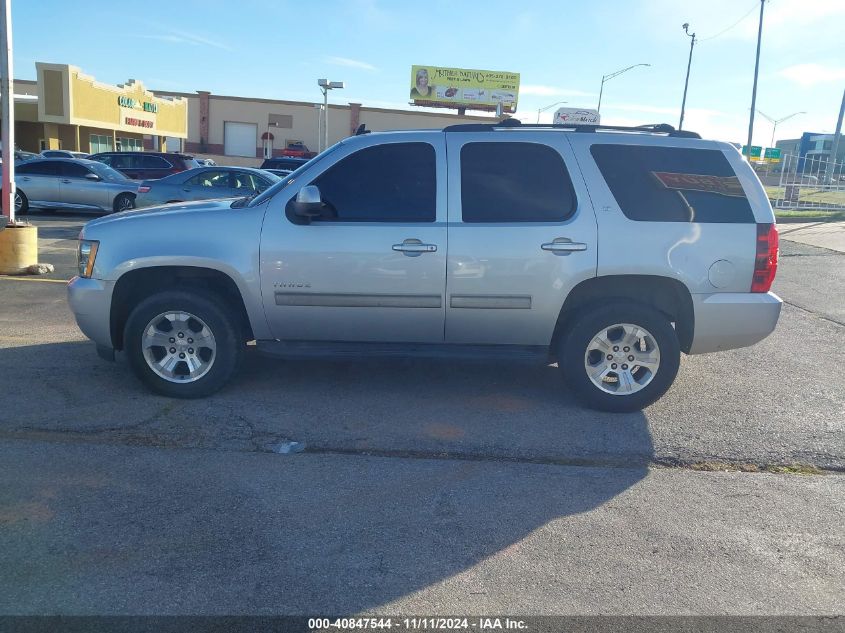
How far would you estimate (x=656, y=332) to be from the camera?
5.65m

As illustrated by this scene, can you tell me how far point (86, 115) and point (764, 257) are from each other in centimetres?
4240

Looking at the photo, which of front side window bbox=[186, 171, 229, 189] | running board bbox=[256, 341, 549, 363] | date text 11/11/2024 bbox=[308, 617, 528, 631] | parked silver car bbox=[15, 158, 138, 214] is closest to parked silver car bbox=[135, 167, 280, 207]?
front side window bbox=[186, 171, 229, 189]

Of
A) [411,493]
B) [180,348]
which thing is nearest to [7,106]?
[180,348]

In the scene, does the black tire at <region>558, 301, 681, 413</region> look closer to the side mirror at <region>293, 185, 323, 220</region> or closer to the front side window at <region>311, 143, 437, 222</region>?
the front side window at <region>311, 143, 437, 222</region>

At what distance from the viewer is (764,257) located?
5.57m

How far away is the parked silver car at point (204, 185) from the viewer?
1623 cm

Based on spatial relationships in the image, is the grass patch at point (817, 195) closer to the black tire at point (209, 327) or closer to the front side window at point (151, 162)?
the front side window at point (151, 162)

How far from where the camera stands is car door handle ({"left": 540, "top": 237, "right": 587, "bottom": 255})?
217 inches

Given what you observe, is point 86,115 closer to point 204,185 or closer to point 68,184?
point 68,184

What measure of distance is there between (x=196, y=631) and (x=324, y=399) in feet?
9.58

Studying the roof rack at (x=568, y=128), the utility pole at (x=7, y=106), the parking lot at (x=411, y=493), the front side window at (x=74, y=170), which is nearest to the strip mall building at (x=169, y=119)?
the front side window at (x=74, y=170)

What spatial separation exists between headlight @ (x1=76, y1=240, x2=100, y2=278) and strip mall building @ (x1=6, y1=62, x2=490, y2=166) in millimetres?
30156

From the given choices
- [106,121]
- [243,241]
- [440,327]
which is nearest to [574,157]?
[440,327]

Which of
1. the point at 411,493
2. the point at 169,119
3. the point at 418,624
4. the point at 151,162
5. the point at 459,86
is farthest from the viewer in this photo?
the point at 459,86
